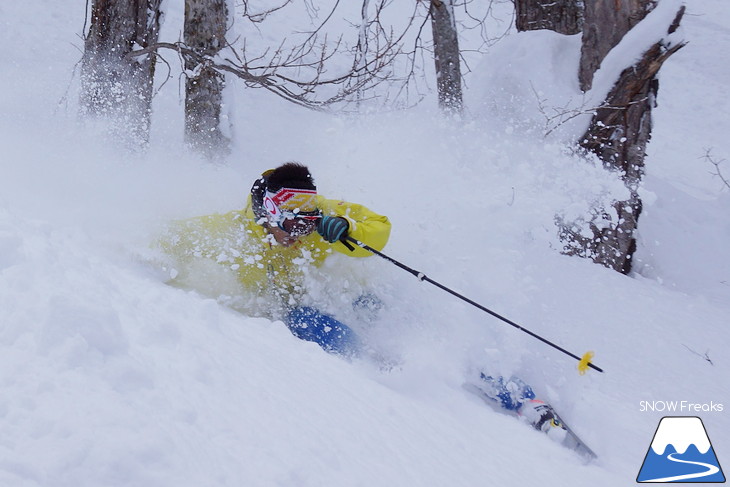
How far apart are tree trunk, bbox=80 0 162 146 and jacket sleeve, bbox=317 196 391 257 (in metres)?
2.72

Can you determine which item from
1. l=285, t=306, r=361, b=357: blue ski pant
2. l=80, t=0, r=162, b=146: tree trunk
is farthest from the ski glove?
l=80, t=0, r=162, b=146: tree trunk

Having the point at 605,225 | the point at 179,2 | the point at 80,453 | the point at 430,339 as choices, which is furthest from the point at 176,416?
the point at 179,2

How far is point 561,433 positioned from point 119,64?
A: 4966 millimetres

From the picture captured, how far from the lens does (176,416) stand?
63.2 inches

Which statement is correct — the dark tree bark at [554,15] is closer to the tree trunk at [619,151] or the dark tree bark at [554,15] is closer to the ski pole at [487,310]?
the tree trunk at [619,151]

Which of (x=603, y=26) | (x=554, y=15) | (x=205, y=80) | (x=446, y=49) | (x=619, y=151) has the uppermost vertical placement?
(x=554, y=15)

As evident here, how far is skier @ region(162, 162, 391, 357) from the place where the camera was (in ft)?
12.3

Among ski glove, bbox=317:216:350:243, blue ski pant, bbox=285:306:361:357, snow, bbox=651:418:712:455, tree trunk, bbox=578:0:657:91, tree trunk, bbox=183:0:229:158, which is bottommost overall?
snow, bbox=651:418:712:455

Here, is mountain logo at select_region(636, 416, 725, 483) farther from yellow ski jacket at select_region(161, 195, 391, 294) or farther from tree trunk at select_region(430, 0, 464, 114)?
tree trunk at select_region(430, 0, 464, 114)

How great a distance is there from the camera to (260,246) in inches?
157

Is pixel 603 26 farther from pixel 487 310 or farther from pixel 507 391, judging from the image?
pixel 507 391

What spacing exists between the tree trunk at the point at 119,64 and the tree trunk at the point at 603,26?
407 cm

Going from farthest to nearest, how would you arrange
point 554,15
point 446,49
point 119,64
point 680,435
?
point 446,49 < point 554,15 < point 119,64 < point 680,435

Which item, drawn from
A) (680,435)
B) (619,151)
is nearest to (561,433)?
(680,435)
